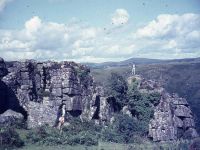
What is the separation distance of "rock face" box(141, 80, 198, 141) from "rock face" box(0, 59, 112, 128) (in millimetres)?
6711

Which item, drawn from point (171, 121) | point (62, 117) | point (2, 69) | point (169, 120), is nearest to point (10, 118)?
point (62, 117)

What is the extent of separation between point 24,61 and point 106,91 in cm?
1239

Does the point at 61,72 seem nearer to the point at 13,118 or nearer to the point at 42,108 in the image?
the point at 42,108

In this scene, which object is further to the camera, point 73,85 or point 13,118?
point 73,85

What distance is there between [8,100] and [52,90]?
238 inches

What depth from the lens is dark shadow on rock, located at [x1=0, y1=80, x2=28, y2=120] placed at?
45.2m

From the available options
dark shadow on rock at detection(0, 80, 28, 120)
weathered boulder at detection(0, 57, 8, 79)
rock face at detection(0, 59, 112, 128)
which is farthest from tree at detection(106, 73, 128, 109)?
weathered boulder at detection(0, 57, 8, 79)

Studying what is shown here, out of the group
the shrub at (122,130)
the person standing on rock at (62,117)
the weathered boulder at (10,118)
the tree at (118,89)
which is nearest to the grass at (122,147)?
the shrub at (122,130)

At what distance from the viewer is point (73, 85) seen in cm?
4694

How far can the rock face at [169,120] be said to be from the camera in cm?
4384

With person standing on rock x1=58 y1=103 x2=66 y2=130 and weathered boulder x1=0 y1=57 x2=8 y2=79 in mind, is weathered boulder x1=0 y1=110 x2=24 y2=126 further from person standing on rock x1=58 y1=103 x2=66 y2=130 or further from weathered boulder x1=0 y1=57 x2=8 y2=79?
weathered boulder x1=0 y1=57 x2=8 y2=79

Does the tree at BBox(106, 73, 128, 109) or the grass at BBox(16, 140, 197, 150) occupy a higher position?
the tree at BBox(106, 73, 128, 109)

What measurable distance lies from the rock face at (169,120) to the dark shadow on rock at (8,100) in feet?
57.1

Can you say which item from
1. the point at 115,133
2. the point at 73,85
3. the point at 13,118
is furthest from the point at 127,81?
the point at 13,118
